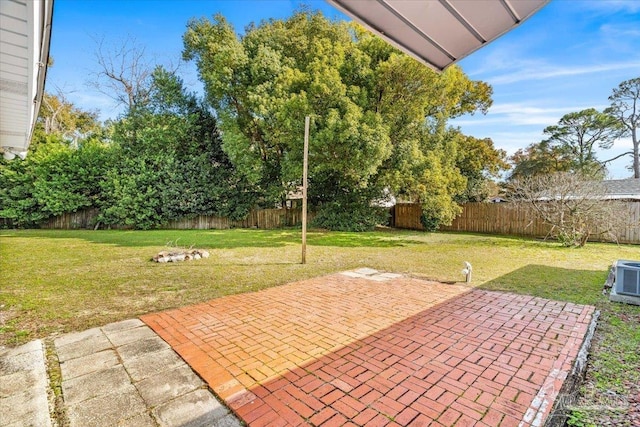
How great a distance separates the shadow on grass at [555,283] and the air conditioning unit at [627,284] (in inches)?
8.8

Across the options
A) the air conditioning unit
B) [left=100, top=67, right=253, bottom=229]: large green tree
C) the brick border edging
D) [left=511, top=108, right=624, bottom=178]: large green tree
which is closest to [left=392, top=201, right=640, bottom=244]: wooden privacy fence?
the air conditioning unit

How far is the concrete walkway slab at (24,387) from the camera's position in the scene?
72.5 inches

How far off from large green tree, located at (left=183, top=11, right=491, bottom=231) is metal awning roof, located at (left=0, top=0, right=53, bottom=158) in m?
8.12

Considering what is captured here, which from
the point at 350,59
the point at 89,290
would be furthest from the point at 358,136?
the point at 89,290

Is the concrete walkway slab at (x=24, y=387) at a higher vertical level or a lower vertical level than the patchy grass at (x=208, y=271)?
higher

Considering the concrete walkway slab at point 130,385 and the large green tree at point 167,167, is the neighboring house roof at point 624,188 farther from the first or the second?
the large green tree at point 167,167

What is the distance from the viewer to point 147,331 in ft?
10.4

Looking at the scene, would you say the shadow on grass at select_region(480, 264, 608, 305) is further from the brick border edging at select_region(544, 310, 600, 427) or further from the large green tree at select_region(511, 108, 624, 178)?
the large green tree at select_region(511, 108, 624, 178)

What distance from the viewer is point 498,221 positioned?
13781mm

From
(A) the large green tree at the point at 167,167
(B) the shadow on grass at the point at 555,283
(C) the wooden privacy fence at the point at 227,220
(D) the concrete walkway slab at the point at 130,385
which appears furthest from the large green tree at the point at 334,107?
(D) the concrete walkway slab at the point at 130,385

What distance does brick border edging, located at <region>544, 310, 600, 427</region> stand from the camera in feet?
6.36

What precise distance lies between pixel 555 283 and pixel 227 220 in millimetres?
14373

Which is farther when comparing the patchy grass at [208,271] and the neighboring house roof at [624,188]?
the neighboring house roof at [624,188]

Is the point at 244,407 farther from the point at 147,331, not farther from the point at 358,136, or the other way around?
the point at 358,136
